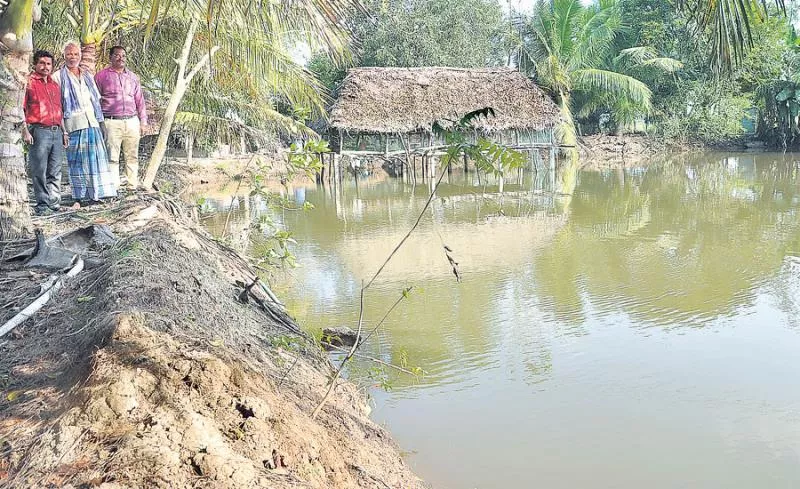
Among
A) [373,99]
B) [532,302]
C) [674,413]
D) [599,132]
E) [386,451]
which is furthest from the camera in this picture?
[599,132]

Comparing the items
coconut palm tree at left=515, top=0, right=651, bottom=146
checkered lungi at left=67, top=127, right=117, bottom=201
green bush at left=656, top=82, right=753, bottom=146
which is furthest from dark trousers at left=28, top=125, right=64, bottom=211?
green bush at left=656, top=82, right=753, bottom=146

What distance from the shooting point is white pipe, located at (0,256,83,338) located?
2.63 metres

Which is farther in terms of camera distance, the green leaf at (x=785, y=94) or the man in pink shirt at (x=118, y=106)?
the green leaf at (x=785, y=94)

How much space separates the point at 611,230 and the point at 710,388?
19.9 ft

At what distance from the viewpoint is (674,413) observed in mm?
3941

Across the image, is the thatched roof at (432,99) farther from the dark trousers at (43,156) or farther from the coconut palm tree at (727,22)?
the coconut palm tree at (727,22)

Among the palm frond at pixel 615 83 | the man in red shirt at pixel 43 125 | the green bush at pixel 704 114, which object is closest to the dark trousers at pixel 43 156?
the man in red shirt at pixel 43 125

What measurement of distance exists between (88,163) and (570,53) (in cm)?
2083

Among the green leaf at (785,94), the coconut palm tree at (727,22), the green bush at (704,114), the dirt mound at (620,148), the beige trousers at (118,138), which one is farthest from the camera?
the green bush at (704,114)

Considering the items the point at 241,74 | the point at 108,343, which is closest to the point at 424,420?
the point at 108,343

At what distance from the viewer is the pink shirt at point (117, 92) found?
5.50 m

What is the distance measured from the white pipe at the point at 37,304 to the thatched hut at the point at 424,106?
15.6 metres

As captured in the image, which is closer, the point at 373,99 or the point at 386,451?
the point at 386,451

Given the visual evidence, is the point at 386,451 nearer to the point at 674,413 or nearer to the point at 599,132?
the point at 674,413
